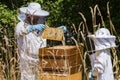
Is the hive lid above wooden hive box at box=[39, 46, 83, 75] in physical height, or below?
above

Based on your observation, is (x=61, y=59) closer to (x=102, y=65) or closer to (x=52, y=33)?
(x=52, y=33)

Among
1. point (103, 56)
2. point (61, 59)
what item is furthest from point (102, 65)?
point (61, 59)

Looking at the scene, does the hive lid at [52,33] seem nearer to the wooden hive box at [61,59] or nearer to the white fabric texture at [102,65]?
the wooden hive box at [61,59]

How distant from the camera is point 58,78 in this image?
19.0 feet

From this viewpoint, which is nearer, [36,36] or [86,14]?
[36,36]

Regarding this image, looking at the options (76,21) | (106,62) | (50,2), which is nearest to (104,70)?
(106,62)

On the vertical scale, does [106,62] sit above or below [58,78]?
above

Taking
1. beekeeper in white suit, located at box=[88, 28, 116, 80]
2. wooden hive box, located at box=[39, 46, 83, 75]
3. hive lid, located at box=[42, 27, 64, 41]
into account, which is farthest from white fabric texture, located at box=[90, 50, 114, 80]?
hive lid, located at box=[42, 27, 64, 41]

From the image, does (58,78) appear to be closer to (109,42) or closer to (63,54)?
(63,54)

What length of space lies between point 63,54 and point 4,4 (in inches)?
247

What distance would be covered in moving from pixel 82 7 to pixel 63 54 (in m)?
5.37

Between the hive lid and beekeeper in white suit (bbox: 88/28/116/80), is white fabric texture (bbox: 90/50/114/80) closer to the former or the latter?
beekeeper in white suit (bbox: 88/28/116/80)

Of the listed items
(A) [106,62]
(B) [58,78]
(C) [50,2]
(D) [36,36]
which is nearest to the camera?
(A) [106,62]

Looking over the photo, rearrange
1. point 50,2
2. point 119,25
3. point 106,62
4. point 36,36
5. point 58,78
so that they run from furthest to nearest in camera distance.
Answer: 1. point 50,2
2. point 119,25
3. point 36,36
4. point 58,78
5. point 106,62
